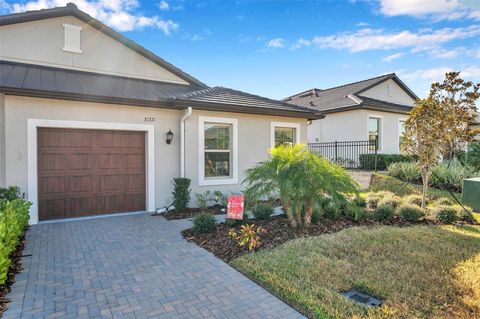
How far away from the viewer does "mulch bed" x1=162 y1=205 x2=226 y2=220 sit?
792cm

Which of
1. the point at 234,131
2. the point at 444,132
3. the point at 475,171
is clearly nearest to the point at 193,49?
the point at 234,131

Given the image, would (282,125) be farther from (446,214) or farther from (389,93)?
(389,93)

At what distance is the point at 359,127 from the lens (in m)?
15.3

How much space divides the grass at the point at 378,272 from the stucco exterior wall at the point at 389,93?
12.9 metres

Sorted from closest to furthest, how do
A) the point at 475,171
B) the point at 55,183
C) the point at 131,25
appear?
the point at 55,183 < the point at 131,25 < the point at 475,171

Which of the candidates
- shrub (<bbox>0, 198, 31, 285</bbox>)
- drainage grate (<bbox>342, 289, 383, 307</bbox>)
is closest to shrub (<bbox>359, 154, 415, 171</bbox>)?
drainage grate (<bbox>342, 289, 383, 307</bbox>)

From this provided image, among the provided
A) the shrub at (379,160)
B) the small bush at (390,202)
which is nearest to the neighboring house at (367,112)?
the shrub at (379,160)

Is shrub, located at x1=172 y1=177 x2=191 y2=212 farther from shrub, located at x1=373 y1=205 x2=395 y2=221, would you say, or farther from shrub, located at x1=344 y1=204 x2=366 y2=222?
shrub, located at x1=373 y1=205 x2=395 y2=221

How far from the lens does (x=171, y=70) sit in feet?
35.0

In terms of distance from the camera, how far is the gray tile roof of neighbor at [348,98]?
15591 millimetres

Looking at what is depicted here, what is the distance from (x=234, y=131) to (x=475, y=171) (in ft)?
32.6

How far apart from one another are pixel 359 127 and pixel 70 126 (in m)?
13.2

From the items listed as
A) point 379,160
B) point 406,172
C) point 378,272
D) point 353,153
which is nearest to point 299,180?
point 378,272

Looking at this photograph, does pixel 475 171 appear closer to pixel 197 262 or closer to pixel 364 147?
pixel 364 147
